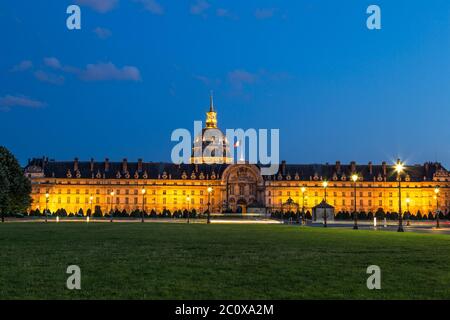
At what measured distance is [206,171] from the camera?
517 ft

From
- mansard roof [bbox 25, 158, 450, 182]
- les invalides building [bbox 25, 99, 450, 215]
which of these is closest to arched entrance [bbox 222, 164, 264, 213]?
les invalides building [bbox 25, 99, 450, 215]

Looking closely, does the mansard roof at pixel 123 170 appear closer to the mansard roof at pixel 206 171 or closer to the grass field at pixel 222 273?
the mansard roof at pixel 206 171

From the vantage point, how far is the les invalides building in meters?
150

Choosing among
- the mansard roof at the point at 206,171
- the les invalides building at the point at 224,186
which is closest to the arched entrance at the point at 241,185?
the les invalides building at the point at 224,186

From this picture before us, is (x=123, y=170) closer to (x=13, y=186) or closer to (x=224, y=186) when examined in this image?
(x=224, y=186)

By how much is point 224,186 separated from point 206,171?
8.88 metres

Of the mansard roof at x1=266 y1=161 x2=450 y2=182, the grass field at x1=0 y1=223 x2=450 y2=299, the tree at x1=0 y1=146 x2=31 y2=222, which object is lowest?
the grass field at x1=0 y1=223 x2=450 y2=299

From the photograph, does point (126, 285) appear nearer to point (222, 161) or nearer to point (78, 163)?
point (78, 163)

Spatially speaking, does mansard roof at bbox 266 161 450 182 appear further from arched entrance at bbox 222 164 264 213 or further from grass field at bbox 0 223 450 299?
grass field at bbox 0 223 450 299

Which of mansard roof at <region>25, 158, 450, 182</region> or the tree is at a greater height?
mansard roof at <region>25, 158, 450, 182</region>
